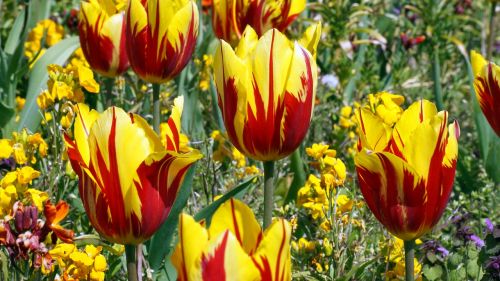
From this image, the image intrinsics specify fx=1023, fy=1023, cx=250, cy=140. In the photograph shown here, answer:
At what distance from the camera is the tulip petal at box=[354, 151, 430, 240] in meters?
1.58

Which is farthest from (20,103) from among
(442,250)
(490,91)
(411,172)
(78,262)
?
(411,172)

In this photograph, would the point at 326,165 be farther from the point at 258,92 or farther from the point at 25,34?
the point at 25,34

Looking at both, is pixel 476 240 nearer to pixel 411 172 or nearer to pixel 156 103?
pixel 156 103

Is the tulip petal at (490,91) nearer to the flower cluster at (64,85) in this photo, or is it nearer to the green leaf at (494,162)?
the flower cluster at (64,85)

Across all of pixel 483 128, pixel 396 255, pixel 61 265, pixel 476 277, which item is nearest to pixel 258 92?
pixel 61 265

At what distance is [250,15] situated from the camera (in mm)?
2889

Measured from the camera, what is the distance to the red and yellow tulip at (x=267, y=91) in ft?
5.55

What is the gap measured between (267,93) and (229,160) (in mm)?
1892

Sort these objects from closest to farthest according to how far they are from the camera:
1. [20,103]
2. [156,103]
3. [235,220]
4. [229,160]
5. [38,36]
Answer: [235,220]
[156,103]
[229,160]
[20,103]
[38,36]

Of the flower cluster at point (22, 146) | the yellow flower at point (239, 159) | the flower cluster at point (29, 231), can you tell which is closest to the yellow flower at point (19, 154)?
the flower cluster at point (22, 146)

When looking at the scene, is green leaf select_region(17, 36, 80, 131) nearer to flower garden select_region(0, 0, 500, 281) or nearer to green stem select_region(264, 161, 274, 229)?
flower garden select_region(0, 0, 500, 281)

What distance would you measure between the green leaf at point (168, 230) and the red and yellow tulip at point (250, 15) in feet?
2.29

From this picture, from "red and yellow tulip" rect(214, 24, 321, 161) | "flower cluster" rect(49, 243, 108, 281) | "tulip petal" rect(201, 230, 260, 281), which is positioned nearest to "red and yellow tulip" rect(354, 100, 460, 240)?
"red and yellow tulip" rect(214, 24, 321, 161)

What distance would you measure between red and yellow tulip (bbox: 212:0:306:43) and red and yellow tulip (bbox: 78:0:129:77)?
0.32 metres
